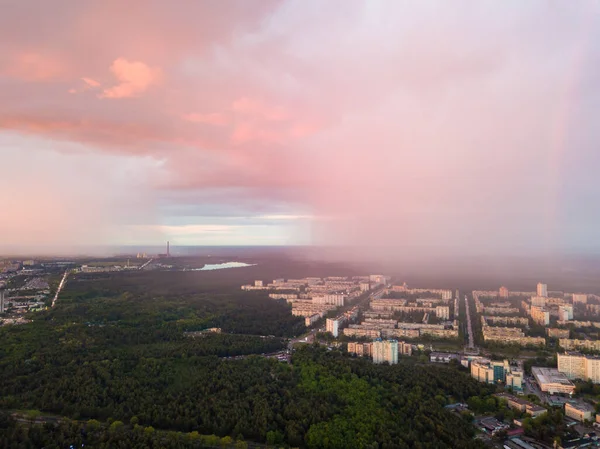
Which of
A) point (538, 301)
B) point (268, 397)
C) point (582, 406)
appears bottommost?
point (582, 406)

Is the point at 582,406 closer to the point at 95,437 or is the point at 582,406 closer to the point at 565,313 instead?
the point at 95,437

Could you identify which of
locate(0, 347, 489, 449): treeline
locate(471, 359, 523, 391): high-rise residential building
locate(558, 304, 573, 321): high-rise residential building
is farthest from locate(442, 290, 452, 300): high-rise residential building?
locate(0, 347, 489, 449): treeline

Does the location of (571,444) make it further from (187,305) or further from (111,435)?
(187,305)

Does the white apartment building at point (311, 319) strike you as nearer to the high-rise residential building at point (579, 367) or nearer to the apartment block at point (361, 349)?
the apartment block at point (361, 349)

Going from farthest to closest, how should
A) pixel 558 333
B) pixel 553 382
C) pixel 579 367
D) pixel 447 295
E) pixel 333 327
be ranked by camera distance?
pixel 447 295 → pixel 333 327 → pixel 558 333 → pixel 579 367 → pixel 553 382

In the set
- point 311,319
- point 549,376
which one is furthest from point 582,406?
point 311,319

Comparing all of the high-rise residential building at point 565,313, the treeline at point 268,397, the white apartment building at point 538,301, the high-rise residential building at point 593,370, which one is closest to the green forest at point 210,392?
the treeline at point 268,397

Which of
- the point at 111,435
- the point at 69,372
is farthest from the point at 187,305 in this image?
the point at 111,435
